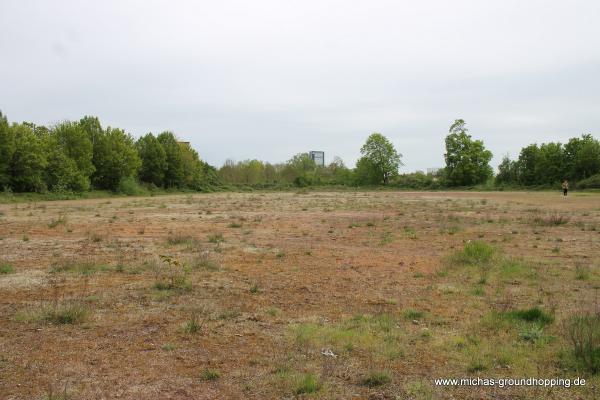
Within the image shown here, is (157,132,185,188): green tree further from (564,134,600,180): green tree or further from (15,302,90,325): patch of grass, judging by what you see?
(15,302,90,325): patch of grass

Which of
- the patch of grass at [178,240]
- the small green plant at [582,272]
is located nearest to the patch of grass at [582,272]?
the small green plant at [582,272]

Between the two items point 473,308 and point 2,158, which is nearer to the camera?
point 473,308

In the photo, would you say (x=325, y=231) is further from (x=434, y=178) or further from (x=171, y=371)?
(x=434, y=178)

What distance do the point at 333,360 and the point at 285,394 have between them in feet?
3.13

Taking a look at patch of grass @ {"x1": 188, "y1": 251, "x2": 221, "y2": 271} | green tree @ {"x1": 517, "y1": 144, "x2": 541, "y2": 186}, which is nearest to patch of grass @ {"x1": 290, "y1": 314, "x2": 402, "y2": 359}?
patch of grass @ {"x1": 188, "y1": 251, "x2": 221, "y2": 271}

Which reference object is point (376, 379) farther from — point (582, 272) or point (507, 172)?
point (507, 172)

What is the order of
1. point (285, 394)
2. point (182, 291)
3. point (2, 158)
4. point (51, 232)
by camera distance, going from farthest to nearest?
point (2, 158)
point (51, 232)
point (182, 291)
point (285, 394)

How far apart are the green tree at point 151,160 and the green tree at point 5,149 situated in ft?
87.4

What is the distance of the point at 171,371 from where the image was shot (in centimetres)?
499

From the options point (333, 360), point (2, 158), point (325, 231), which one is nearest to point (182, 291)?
point (333, 360)

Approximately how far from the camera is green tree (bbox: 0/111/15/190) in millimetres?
42562

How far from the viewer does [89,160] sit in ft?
176

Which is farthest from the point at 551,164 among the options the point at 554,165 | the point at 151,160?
the point at 151,160

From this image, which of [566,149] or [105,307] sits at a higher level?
[566,149]
